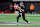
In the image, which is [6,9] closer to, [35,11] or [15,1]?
[15,1]

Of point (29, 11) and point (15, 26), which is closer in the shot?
point (15, 26)

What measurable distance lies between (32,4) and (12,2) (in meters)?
4.26

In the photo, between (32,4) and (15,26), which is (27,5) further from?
(15,26)

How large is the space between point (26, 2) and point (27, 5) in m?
0.69

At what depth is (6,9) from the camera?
28188 mm

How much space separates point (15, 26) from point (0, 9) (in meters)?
18.8

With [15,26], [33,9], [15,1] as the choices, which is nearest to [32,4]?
[33,9]

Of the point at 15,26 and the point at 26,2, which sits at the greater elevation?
the point at 26,2

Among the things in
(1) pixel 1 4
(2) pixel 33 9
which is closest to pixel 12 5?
(1) pixel 1 4

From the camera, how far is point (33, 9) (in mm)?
27750

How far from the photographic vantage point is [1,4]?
29.2 meters

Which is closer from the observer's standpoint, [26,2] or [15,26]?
[15,26]

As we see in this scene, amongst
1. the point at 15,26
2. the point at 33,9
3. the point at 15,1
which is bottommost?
the point at 15,26

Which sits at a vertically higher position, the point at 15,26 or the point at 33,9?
the point at 33,9
